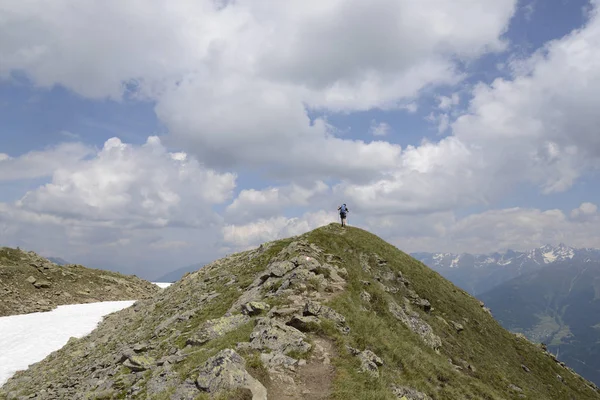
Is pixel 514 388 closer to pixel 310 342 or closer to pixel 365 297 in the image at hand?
pixel 365 297

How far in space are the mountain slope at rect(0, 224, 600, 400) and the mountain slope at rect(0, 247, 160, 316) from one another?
30.5 meters

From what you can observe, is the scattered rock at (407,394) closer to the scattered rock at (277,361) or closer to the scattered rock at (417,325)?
the scattered rock at (277,361)

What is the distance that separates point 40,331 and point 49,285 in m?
27.0

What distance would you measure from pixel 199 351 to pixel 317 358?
693 centimetres

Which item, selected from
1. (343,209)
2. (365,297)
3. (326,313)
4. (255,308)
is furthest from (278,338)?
(343,209)

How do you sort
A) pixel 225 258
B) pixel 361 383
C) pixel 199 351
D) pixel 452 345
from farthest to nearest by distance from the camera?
pixel 225 258, pixel 452 345, pixel 199 351, pixel 361 383

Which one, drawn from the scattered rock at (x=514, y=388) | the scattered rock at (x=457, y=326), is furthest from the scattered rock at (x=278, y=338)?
the scattered rock at (x=457, y=326)

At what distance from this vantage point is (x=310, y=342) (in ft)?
66.1

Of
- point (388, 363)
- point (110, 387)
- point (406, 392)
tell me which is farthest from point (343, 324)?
point (110, 387)

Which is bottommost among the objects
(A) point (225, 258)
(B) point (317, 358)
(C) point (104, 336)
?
(C) point (104, 336)

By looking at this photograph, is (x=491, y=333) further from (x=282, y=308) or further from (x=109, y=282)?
(x=109, y=282)

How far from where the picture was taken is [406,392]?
1917cm

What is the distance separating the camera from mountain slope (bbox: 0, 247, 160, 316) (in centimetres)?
6419

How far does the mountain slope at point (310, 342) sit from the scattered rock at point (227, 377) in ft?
Answer: 0.19
